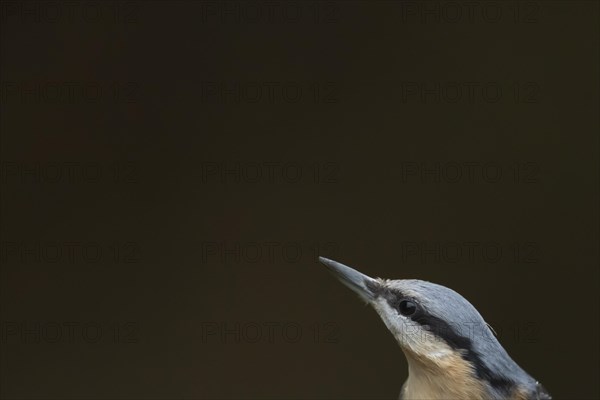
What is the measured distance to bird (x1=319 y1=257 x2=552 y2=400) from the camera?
2.08 m

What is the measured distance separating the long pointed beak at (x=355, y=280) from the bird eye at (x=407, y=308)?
114mm

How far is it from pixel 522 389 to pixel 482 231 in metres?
1.50

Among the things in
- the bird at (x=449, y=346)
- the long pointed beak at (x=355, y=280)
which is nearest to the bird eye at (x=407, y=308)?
the bird at (x=449, y=346)

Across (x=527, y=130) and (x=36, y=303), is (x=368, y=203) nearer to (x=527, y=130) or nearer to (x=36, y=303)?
(x=527, y=130)

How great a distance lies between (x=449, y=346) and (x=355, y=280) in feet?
1.08

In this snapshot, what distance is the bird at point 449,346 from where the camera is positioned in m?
2.08

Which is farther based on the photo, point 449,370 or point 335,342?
point 335,342

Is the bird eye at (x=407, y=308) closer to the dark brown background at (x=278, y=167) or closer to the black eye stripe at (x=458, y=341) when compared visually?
the black eye stripe at (x=458, y=341)

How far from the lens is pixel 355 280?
232cm

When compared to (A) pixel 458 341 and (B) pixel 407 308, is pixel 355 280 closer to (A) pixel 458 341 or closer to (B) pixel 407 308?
(B) pixel 407 308

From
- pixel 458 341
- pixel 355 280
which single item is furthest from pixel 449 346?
pixel 355 280

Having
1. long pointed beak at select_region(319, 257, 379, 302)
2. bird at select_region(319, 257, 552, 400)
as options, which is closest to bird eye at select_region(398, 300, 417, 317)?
bird at select_region(319, 257, 552, 400)

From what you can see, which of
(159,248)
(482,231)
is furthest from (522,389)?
(159,248)

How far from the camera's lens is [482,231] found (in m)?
3.54
